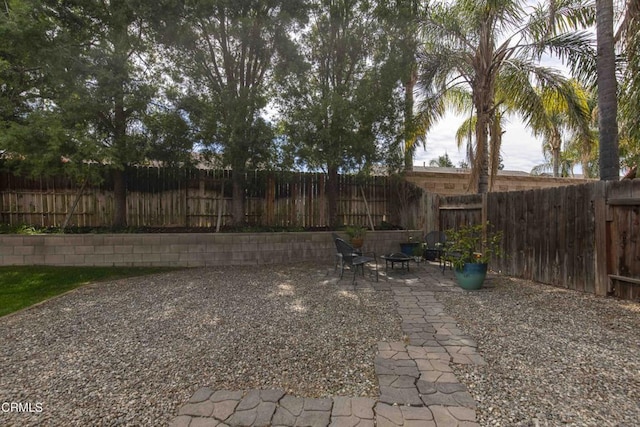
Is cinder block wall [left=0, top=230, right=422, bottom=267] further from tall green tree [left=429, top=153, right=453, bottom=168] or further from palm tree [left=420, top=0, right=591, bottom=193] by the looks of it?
tall green tree [left=429, top=153, right=453, bottom=168]

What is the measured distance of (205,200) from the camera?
337 inches

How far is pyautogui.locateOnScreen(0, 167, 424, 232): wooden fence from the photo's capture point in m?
7.79

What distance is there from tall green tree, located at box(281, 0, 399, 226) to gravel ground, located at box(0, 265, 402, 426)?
365 cm

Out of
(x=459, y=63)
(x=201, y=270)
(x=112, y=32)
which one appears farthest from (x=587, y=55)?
(x=112, y=32)

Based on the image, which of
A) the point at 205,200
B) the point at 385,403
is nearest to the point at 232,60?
the point at 205,200

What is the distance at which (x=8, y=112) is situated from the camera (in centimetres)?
655

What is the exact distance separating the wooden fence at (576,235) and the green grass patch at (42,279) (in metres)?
7.40

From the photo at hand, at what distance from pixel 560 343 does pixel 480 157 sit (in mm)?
5863

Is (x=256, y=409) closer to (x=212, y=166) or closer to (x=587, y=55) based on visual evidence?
(x=212, y=166)

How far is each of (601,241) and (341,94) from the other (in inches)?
225

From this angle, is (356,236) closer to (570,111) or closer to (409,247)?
(409,247)

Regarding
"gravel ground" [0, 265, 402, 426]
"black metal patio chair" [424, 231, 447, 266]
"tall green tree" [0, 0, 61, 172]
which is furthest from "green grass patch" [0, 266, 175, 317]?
"black metal patio chair" [424, 231, 447, 266]

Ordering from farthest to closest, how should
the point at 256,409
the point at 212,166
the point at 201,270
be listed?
the point at 212,166 < the point at 201,270 < the point at 256,409

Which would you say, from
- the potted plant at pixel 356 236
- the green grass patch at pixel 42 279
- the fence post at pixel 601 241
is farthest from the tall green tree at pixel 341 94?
the green grass patch at pixel 42 279
